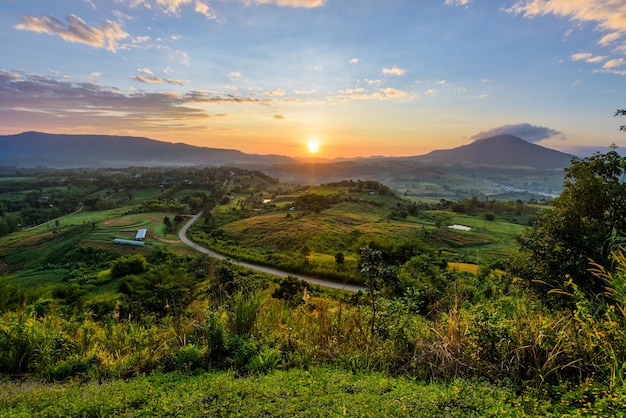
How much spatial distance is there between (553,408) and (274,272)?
43.3 metres

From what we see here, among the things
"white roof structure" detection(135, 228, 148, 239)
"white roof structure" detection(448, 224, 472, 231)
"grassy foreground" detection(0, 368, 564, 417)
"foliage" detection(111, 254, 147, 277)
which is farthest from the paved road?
"white roof structure" detection(448, 224, 472, 231)

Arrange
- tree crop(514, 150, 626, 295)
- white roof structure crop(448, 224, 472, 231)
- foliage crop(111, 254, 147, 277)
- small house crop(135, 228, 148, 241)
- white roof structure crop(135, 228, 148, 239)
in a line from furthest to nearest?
white roof structure crop(448, 224, 472, 231) < white roof structure crop(135, 228, 148, 239) < small house crop(135, 228, 148, 241) < foliage crop(111, 254, 147, 277) < tree crop(514, 150, 626, 295)

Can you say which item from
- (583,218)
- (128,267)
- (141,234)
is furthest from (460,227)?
(141,234)

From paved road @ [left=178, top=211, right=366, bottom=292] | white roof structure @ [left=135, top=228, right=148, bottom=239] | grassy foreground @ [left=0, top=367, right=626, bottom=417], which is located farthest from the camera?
white roof structure @ [left=135, top=228, right=148, bottom=239]

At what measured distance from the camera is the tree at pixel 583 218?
12.1 meters

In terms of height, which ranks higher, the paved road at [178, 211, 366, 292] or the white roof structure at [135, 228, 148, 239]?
the white roof structure at [135, 228, 148, 239]

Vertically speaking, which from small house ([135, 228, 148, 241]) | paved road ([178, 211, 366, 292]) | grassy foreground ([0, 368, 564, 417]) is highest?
grassy foreground ([0, 368, 564, 417])

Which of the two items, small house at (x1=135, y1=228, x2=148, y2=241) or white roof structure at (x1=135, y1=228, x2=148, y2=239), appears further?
white roof structure at (x1=135, y1=228, x2=148, y2=239)

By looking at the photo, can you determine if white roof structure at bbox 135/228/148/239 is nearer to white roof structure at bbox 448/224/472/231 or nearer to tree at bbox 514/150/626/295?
tree at bbox 514/150/626/295

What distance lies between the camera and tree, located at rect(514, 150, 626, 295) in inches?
475

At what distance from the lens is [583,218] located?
12.5 meters

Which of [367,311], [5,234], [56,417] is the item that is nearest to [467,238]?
[367,311]

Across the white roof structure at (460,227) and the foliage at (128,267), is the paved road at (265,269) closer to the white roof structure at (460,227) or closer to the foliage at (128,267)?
the foliage at (128,267)

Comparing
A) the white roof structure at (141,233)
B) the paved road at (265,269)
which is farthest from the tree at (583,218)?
the white roof structure at (141,233)
